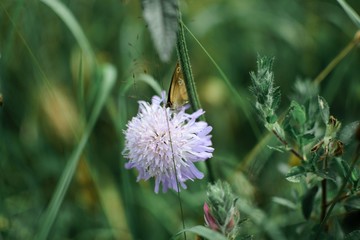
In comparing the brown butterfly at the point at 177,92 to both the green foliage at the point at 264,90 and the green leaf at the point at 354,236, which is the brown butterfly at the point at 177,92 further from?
the green leaf at the point at 354,236

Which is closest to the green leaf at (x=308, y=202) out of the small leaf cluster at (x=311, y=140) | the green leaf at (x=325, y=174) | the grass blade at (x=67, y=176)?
the small leaf cluster at (x=311, y=140)

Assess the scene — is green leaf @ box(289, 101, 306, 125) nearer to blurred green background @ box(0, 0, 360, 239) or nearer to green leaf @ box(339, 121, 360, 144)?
green leaf @ box(339, 121, 360, 144)

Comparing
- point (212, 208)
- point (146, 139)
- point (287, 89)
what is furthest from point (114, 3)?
point (212, 208)

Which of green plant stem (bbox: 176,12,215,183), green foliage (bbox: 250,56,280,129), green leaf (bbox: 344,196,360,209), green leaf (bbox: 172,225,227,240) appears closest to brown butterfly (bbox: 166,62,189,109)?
green plant stem (bbox: 176,12,215,183)

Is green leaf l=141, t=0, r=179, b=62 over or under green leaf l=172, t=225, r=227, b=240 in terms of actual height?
over

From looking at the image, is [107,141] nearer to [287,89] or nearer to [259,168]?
[287,89]

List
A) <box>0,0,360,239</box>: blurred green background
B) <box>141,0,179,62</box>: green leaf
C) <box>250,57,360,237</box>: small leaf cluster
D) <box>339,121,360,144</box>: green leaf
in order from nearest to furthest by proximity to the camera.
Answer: <box>141,0,179,62</box>: green leaf
<box>250,57,360,237</box>: small leaf cluster
<box>339,121,360,144</box>: green leaf
<box>0,0,360,239</box>: blurred green background
